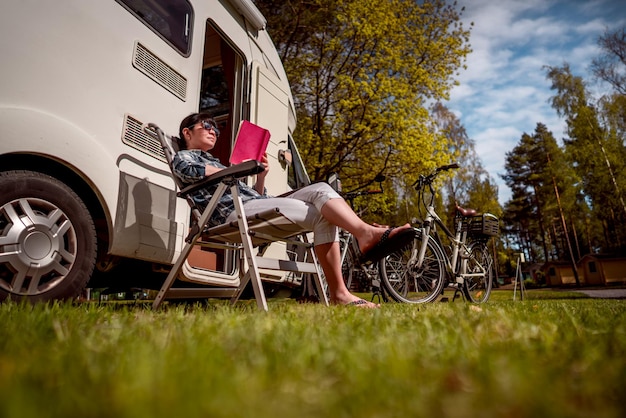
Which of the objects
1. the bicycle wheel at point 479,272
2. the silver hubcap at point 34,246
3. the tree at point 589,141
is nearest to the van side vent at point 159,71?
the silver hubcap at point 34,246

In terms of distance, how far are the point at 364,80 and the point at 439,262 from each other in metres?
6.74

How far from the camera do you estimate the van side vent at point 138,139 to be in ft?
8.45

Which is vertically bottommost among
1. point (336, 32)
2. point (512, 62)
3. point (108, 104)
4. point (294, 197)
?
point (294, 197)

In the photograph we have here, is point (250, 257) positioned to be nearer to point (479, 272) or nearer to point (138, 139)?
point (138, 139)

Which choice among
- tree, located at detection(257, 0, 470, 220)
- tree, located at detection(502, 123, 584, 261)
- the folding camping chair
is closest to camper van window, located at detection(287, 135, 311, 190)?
the folding camping chair

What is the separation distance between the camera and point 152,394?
0.57 metres

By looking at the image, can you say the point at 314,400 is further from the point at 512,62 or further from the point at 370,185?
the point at 512,62

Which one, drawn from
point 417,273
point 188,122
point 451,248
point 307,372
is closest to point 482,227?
point 451,248

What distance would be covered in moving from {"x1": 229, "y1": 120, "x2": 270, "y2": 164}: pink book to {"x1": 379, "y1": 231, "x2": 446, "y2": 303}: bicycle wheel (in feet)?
8.10

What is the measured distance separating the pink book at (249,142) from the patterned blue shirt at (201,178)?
0.89ft

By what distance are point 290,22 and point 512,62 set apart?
41.9 ft

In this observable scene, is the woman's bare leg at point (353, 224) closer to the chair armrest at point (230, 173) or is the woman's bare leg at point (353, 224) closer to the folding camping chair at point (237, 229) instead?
the folding camping chair at point (237, 229)

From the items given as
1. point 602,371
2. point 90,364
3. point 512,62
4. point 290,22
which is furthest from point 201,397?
point 512,62

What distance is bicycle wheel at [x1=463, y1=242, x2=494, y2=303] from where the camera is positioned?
565cm
